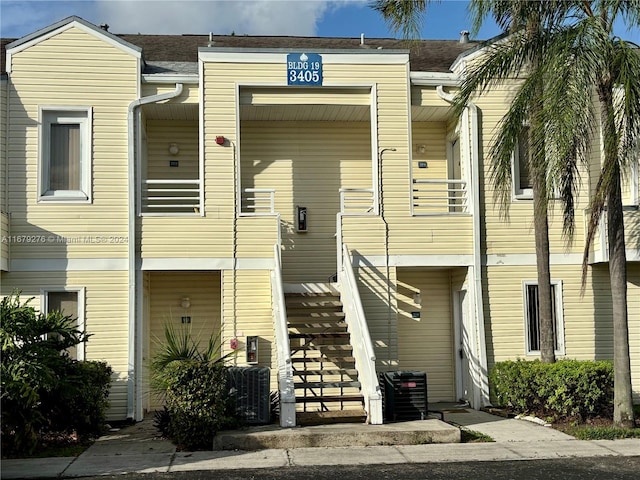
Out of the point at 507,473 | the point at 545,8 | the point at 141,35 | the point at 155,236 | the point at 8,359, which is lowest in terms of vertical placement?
the point at 507,473

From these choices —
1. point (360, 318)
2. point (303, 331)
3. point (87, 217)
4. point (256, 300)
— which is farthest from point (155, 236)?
point (360, 318)

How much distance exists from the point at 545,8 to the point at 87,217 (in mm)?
8234

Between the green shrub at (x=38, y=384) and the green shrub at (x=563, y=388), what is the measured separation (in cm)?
A: 674

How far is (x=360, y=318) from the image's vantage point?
11.6 meters

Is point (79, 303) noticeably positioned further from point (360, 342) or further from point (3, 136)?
point (360, 342)

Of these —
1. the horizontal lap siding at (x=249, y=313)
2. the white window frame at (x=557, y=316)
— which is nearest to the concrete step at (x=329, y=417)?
the horizontal lap siding at (x=249, y=313)

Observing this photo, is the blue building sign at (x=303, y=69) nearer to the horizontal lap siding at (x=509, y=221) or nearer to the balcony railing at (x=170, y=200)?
the balcony railing at (x=170, y=200)

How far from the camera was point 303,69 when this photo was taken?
13.6m

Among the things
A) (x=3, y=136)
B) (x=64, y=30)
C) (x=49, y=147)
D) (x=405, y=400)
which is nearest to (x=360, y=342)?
(x=405, y=400)

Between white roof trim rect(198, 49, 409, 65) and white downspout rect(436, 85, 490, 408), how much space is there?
104 cm

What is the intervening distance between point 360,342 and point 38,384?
466 centimetres

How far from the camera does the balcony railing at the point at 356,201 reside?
13775mm

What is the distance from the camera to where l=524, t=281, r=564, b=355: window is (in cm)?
1372

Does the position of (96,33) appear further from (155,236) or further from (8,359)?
(8,359)
